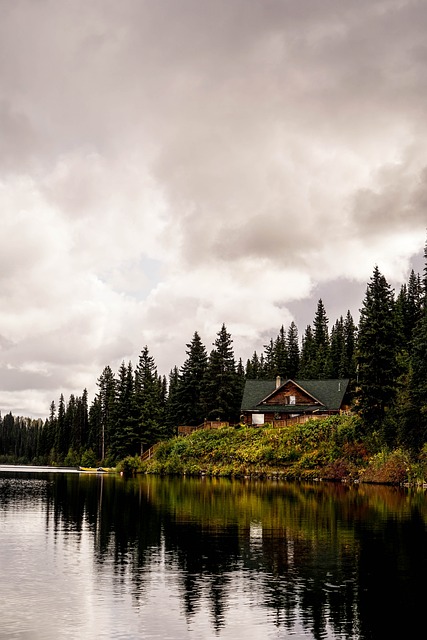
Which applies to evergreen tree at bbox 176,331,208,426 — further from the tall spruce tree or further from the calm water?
the calm water

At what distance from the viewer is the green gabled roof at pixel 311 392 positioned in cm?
8812

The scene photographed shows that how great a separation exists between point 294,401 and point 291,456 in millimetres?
20192

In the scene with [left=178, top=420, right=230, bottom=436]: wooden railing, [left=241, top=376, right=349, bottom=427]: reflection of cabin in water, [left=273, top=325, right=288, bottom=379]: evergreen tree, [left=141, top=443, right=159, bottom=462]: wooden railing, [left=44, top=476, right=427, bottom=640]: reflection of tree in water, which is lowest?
[left=44, top=476, right=427, bottom=640]: reflection of tree in water

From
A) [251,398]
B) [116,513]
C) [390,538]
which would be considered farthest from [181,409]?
[390,538]

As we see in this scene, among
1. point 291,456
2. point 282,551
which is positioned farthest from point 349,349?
point 282,551

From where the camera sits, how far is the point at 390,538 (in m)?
25.2

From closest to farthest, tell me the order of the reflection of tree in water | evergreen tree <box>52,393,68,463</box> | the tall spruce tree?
the reflection of tree in water < the tall spruce tree < evergreen tree <box>52,393,68,463</box>

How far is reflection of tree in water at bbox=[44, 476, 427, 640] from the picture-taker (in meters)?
15.0

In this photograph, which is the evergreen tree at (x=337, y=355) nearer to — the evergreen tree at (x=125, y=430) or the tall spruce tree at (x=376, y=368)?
the evergreen tree at (x=125, y=430)

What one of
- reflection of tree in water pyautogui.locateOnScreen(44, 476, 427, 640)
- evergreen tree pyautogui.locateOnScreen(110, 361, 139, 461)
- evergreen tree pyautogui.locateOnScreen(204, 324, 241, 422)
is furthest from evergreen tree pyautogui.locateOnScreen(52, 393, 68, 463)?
reflection of tree in water pyautogui.locateOnScreen(44, 476, 427, 640)

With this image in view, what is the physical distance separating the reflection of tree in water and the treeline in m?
20.6

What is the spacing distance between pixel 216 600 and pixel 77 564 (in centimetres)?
579

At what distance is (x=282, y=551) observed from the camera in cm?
2217

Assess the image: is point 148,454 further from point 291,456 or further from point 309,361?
point 309,361
